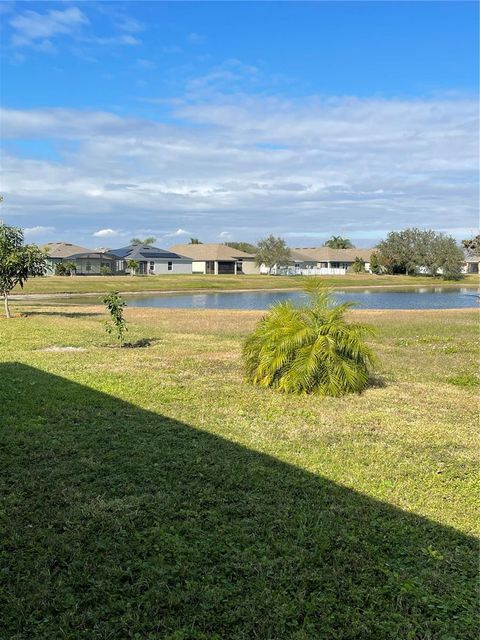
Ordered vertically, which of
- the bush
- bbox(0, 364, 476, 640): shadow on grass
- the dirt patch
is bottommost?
bbox(0, 364, 476, 640): shadow on grass

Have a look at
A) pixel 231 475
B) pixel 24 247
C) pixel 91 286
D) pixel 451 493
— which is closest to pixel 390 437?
pixel 451 493

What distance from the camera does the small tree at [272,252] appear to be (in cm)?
8425

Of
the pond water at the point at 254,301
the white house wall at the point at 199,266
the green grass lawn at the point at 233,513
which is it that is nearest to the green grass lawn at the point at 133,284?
the pond water at the point at 254,301

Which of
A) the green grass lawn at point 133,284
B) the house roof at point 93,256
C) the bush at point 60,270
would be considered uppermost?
the house roof at point 93,256

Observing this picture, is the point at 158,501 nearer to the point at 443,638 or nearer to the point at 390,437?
the point at 443,638

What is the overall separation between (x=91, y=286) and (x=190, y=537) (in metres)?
49.4

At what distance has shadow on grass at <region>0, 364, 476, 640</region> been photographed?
9.69 ft

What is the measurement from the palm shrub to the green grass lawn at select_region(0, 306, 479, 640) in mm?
384

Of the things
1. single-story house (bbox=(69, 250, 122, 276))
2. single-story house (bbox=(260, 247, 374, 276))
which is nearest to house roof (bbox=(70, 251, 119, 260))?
single-story house (bbox=(69, 250, 122, 276))

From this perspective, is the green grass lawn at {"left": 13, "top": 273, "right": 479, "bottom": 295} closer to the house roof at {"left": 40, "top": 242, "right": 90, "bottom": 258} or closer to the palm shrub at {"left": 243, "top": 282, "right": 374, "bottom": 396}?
the house roof at {"left": 40, "top": 242, "right": 90, "bottom": 258}

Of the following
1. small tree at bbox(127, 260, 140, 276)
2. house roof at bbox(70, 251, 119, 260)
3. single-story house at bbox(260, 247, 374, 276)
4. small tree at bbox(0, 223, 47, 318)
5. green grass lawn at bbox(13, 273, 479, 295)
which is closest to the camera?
small tree at bbox(0, 223, 47, 318)

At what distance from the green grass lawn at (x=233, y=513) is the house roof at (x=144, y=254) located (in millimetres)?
71568

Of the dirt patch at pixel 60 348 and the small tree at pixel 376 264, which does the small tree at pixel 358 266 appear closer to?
the small tree at pixel 376 264

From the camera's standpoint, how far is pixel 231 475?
4988 mm
